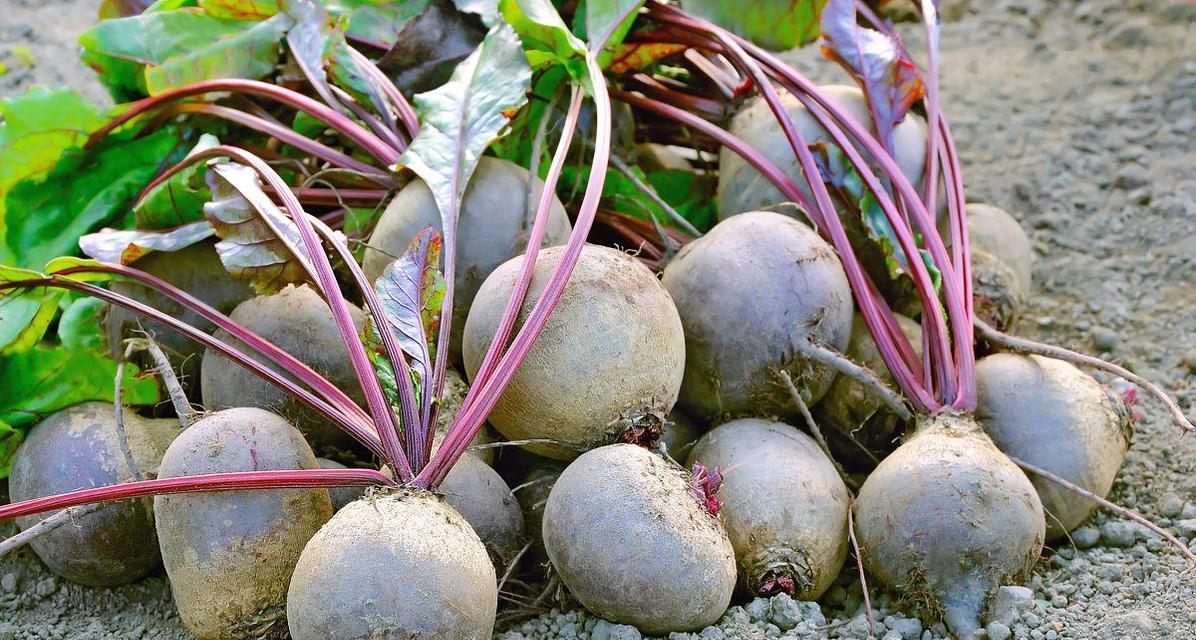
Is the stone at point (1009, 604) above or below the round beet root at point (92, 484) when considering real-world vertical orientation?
above

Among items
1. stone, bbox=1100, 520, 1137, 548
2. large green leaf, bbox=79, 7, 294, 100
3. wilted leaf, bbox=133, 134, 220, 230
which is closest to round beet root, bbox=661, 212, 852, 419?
stone, bbox=1100, 520, 1137, 548

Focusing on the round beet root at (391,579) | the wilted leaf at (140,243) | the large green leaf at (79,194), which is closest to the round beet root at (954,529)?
the round beet root at (391,579)

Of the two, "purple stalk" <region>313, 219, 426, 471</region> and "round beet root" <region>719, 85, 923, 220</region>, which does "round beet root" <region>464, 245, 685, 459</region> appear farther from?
"round beet root" <region>719, 85, 923, 220</region>

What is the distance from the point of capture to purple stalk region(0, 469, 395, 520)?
92.7 inches

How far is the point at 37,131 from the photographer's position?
3531 millimetres

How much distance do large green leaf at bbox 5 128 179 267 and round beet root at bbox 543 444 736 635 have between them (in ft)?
6.61

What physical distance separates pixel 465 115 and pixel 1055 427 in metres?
1.85

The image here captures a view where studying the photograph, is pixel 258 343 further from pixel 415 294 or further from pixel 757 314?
pixel 757 314

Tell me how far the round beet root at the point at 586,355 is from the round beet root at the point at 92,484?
0.98m

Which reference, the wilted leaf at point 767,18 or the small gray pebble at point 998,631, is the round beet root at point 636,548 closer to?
the small gray pebble at point 998,631

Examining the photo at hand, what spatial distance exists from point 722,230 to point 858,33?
0.98 m

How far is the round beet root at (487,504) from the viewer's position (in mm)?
2605

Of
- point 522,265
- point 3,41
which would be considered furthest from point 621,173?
point 3,41

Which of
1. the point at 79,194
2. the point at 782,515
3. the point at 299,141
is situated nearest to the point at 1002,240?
the point at 782,515
